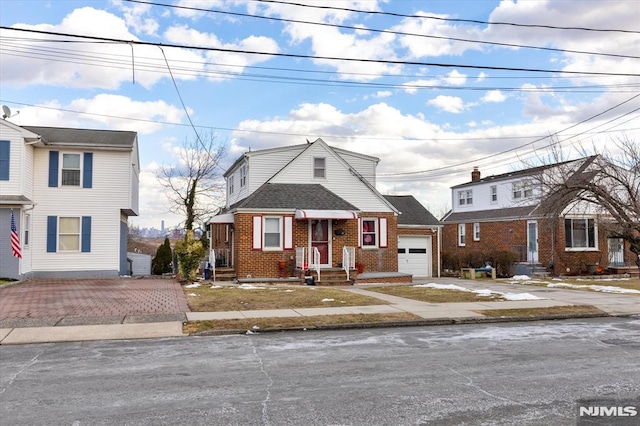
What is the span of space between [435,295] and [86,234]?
16482 mm

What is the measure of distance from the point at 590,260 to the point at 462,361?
27.0 metres

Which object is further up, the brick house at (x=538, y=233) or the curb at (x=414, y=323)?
the brick house at (x=538, y=233)

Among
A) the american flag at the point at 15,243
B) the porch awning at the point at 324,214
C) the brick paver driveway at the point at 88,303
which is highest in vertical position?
the porch awning at the point at 324,214

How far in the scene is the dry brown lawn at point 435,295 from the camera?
1561 centimetres

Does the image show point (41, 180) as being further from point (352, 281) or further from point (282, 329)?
point (282, 329)

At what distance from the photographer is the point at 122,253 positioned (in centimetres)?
2608

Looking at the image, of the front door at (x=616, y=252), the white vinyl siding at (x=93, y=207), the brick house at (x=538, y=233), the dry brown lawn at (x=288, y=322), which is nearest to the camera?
the dry brown lawn at (x=288, y=322)

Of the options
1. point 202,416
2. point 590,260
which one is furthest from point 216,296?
point 590,260

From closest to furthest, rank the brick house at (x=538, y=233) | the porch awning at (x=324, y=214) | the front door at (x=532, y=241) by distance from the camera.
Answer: the porch awning at (x=324, y=214) → the brick house at (x=538, y=233) → the front door at (x=532, y=241)

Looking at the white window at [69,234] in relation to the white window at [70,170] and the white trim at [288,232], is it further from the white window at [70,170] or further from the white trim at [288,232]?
the white trim at [288,232]

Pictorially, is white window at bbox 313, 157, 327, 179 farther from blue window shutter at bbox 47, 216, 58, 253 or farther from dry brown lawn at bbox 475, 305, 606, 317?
dry brown lawn at bbox 475, 305, 606, 317

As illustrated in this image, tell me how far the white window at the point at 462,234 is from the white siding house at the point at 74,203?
2364cm

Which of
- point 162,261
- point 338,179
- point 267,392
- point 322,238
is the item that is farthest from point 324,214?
point 267,392

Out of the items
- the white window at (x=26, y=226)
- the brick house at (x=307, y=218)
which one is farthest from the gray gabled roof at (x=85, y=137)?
the brick house at (x=307, y=218)
